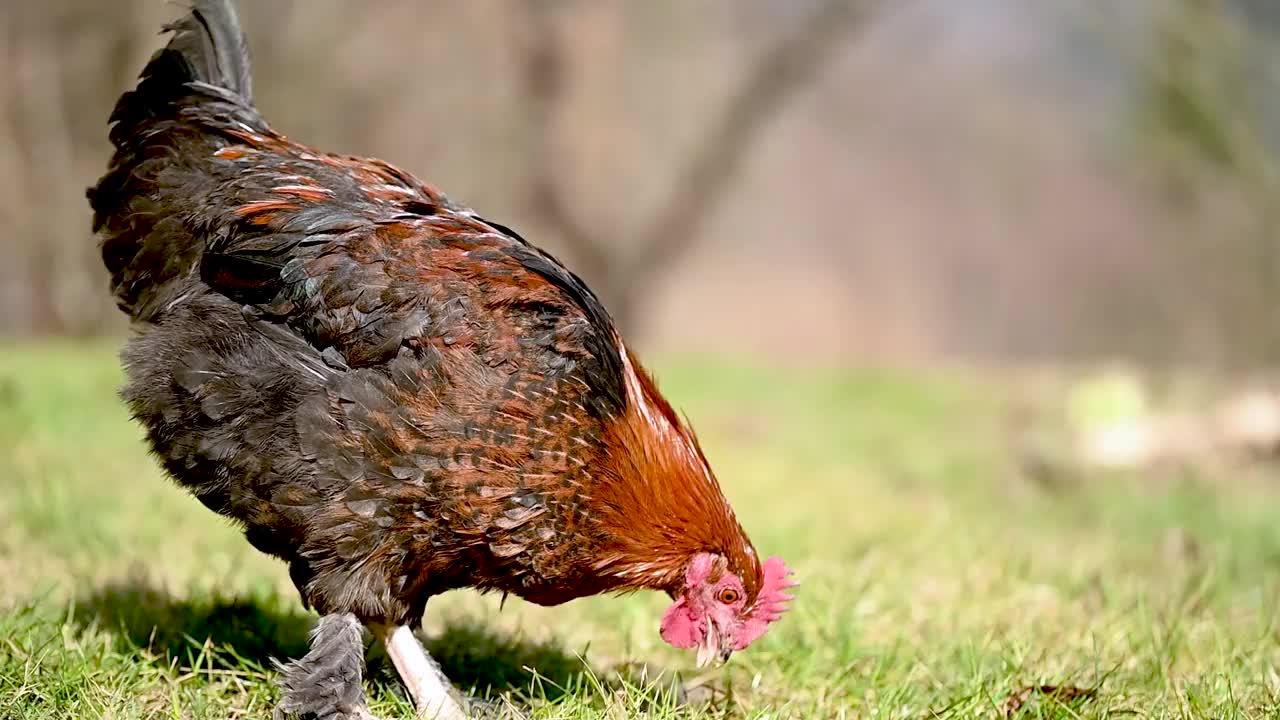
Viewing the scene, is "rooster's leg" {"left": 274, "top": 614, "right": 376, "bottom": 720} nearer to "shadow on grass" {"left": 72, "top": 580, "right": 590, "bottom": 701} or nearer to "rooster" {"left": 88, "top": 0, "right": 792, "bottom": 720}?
"rooster" {"left": 88, "top": 0, "right": 792, "bottom": 720}

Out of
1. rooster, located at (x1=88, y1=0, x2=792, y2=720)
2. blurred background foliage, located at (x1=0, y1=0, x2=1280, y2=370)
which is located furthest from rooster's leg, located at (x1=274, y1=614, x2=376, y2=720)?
blurred background foliage, located at (x1=0, y1=0, x2=1280, y2=370)

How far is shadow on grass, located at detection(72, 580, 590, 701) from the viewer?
3.43 metres

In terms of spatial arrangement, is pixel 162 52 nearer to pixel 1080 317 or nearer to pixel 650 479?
pixel 650 479

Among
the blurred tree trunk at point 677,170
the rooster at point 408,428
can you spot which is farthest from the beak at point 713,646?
the blurred tree trunk at point 677,170

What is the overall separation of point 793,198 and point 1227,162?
745 cm

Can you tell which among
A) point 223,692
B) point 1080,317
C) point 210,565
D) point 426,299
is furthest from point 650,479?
point 1080,317

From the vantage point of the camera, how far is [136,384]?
3.23 metres

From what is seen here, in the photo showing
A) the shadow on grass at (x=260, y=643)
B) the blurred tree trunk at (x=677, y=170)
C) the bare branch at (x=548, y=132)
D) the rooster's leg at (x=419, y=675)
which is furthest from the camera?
the bare branch at (x=548, y=132)

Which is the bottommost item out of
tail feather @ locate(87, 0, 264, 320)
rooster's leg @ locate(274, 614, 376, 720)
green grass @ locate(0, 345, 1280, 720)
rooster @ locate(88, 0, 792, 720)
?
green grass @ locate(0, 345, 1280, 720)

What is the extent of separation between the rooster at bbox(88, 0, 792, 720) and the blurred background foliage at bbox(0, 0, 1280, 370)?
10682 millimetres

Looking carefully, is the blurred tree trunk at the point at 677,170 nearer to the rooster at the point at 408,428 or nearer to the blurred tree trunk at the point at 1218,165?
the blurred tree trunk at the point at 1218,165

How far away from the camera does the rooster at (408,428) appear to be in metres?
2.95

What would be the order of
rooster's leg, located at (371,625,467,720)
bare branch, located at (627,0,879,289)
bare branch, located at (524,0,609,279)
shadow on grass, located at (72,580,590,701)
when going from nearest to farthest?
1. rooster's leg, located at (371,625,467,720)
2. shadow on grass, located at (72,580,590,701)
3. bare branch, located at (627,0,879,289)
4. bare branch, located at (524,0,609,279)

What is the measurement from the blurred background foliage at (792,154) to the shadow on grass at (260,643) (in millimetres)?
10213
